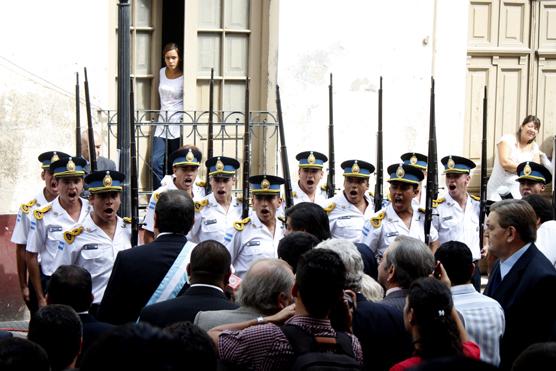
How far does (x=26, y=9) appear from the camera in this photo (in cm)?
1078

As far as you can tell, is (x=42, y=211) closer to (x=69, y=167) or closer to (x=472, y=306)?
(x=69, y=167)

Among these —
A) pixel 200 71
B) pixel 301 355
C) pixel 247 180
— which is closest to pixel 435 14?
pixel 200 71

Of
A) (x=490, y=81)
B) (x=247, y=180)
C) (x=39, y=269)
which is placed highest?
(x=490, y=81)

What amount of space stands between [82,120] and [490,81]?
4877mm

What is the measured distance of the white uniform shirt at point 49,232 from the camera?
8477 mm

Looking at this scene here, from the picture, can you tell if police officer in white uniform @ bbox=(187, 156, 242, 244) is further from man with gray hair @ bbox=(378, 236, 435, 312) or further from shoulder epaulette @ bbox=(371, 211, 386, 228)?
man with gray hair @ bbox=(378, 236, 435, 312)

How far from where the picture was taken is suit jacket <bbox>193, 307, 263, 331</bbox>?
4.98 m

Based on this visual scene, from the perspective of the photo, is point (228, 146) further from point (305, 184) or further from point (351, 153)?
point (305, 184)

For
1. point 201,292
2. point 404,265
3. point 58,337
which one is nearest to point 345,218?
point 404,265

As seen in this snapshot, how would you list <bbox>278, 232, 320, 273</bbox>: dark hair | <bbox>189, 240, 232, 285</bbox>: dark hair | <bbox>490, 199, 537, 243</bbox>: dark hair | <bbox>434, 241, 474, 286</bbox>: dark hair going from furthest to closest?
1. <bbox>490, 199, 537, 243</bbox>: dark hair
2. <bbox>278, 232, 320, 273</bbox>: dark hair
3. <bbox>434, 241, 474, 286</bbox>: dark hair
4. <bbox>189, 240, 232, 285</bbox>: dark hair

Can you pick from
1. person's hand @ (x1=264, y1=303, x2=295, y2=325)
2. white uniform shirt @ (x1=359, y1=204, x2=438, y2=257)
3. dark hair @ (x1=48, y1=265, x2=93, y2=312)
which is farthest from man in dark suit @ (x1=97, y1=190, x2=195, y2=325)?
white uniform shirt @ (x1=359, y1=204, x2=438, y2=257)

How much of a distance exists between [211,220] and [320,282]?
4.86 m

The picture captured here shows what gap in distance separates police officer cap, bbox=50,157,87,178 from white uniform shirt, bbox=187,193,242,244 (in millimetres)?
1142

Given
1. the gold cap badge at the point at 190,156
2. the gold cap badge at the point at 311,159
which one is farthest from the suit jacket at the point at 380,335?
the gold cap badge at the point at 311,159
